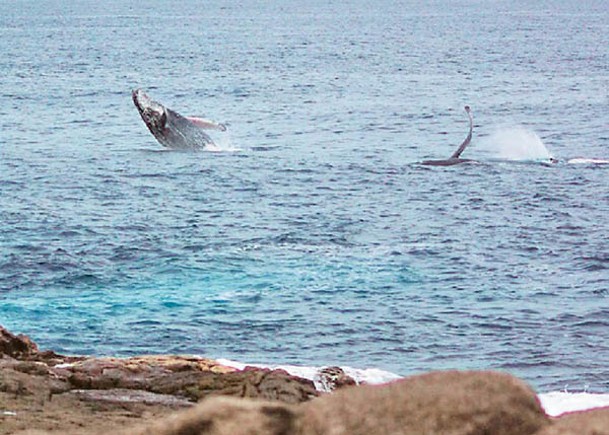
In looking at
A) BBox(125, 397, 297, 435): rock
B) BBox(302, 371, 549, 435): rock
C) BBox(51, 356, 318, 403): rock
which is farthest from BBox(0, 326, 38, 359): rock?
BBox(302, 371, 549, 435): rock

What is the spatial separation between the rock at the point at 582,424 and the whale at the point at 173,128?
102 feet

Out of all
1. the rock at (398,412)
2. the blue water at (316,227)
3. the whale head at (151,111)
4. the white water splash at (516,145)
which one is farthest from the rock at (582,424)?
the whale head at (151,111)

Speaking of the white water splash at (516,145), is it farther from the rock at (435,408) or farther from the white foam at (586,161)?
the rock at (435,408)

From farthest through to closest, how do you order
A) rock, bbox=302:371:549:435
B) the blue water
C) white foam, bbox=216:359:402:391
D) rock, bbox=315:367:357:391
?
the blue water < white foam, bbox=216:359:402:391 < rock, bbox=315:367:357:391 < rock, bbox=302:371:549:435

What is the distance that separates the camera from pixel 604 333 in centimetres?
1922

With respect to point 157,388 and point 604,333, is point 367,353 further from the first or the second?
point 157,388

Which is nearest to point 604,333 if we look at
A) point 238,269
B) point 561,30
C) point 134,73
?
point 238,269

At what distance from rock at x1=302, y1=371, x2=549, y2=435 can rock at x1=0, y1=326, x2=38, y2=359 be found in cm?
668

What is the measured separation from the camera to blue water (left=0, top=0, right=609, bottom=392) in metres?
18.9

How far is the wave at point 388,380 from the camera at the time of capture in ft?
39.9

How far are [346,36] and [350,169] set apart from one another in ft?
237

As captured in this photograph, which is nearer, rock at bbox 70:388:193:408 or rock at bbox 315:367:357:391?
rock at bbox 70:388:193:408

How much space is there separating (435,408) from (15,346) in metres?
7.18

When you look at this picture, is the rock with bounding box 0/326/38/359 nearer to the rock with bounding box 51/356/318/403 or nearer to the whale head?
the rock with bounding box 51/356/318/403
